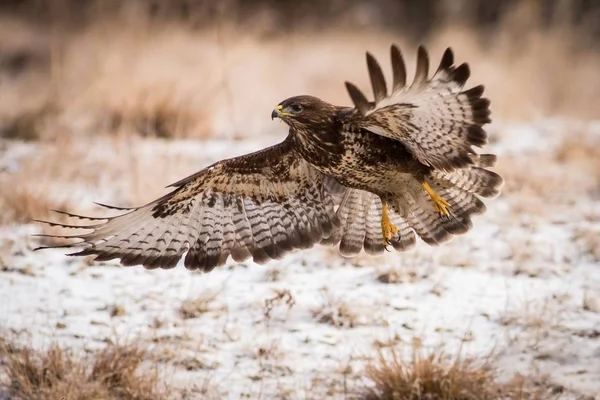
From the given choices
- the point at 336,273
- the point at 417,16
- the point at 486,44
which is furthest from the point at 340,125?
the point at 417,16

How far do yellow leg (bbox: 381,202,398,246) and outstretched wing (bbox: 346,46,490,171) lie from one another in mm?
810

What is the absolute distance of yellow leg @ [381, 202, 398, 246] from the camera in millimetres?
5243

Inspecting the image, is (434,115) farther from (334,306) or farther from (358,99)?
(334,306)

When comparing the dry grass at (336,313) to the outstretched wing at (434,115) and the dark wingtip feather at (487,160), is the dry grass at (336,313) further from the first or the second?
the outstretched wing at (434,115)

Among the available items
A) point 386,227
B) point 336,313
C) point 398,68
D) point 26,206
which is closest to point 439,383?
point 386,227

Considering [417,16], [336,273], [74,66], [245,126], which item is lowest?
[336,273]

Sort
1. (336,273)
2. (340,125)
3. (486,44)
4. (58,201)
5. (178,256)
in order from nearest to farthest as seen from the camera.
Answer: (340,125) → (178,256) → (336,273) → (58,201) → (486,44)

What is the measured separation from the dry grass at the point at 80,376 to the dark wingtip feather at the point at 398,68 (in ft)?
6.64

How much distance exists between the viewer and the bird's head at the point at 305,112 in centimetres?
476

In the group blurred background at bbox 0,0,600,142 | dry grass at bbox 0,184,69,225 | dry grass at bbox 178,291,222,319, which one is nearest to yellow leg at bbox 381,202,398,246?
dry grass at bbox 178,291,222,319

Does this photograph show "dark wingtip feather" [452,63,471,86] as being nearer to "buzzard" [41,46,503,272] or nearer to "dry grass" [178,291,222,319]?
"buzzard" [41,46,503,272]

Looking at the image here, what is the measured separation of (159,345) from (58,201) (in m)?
2.40

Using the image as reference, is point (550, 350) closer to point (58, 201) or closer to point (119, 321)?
point (119, 321)

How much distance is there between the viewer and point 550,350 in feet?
17.1
